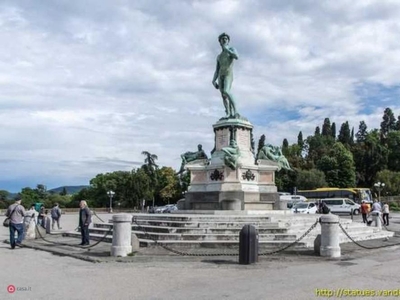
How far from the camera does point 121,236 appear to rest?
12352 mm

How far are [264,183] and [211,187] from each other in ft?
8.19

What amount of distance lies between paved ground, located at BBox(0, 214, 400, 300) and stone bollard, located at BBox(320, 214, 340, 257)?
31 centimetres

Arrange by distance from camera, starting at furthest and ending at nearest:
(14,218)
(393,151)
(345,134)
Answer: (345,134), (393,151), (14,218)

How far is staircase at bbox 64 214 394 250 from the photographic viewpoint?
13.9 metres

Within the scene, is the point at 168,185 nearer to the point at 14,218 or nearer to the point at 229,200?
the point at 229,200

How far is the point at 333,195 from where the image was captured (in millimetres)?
59344

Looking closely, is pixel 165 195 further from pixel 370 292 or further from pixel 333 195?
pixel 370 292

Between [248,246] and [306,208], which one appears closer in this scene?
[248,246]

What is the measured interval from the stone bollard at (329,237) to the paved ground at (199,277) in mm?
306

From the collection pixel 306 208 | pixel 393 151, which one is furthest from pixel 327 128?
pixel 306 208

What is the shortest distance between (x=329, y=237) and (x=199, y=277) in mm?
4460

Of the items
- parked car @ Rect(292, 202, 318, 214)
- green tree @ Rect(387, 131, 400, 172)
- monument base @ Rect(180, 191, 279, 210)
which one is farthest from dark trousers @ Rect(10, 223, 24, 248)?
green tree @ Rect(387, 131, 400, 172)

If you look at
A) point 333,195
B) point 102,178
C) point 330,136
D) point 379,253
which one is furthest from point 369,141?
point 379,253

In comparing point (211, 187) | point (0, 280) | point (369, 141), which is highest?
point (369, 141)
